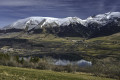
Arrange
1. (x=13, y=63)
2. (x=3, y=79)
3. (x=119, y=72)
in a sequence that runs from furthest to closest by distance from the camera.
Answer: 1. (x=13, y=63)
2. (x=119, y=72)
3. (x=3, y=79)

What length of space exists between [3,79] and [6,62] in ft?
193

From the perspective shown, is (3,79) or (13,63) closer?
(3,79)

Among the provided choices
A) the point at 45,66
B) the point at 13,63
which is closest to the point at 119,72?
the point at 45,66

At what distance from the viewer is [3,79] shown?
1944 cm

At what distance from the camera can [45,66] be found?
75.7 meters

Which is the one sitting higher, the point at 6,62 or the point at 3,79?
the point at 3,79

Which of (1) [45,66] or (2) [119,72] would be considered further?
(1) [45,66]

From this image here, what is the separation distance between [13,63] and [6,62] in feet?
10.8

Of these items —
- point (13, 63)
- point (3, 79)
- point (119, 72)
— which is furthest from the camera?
point (13, 63)

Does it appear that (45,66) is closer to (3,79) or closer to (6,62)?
(6,62)

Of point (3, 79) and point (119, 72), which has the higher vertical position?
point (3, 79)

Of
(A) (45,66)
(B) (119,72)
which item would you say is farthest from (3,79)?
(A) (45,66)

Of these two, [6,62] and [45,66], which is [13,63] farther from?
[45,66]

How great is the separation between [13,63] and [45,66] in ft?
45.9
